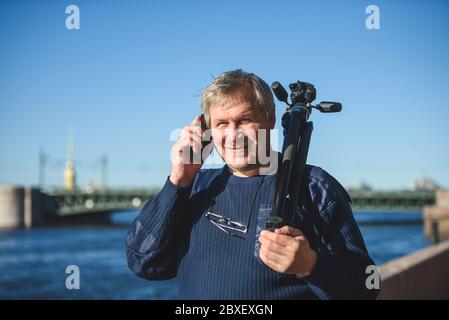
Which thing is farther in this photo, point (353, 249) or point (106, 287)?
point (106, 287)

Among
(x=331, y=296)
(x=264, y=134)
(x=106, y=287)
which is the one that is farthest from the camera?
(x=106, y=287)

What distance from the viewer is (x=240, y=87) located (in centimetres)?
186

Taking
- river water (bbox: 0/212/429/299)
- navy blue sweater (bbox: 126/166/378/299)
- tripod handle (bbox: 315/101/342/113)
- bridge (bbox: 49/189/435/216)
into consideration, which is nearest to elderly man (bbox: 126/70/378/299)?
navy blue sweater (bbox: 126/166/378/299)

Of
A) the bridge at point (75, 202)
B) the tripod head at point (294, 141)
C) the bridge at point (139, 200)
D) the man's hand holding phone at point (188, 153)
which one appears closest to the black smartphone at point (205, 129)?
the man's hand holding phone at point (188, 153)

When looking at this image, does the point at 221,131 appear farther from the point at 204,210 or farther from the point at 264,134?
the point at 204,210

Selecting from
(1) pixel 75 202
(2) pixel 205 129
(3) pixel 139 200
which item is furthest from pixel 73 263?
(2) pixel 205 129

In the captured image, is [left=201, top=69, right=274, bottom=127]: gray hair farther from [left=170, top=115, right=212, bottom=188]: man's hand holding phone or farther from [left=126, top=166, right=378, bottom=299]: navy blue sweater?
[left=126, top=166, right=378, bottom=299]: navy blue sweater

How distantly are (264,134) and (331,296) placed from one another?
0.46m

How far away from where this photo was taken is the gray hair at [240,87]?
1.84m

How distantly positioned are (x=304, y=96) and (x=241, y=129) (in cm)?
19

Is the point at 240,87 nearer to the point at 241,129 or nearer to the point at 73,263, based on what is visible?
the point at 241,129

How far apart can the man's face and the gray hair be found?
0.5 inches
